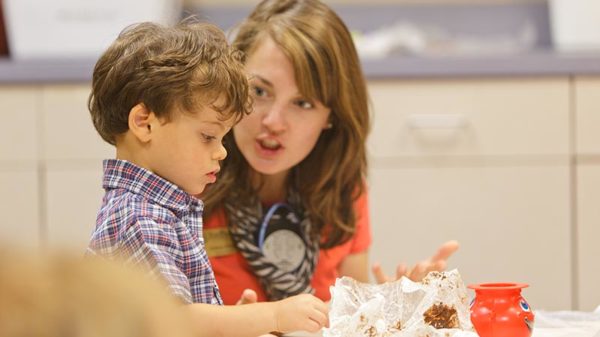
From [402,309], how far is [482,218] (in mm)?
1646

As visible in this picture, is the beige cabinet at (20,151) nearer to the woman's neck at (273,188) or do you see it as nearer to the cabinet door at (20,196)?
the cabinet door at (20,196)

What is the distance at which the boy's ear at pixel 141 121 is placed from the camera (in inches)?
42.8

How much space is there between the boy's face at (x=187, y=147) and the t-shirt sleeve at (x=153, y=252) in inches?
3.2

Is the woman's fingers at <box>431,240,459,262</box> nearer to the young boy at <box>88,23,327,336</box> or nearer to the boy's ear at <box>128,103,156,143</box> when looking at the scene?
the young boy at <box>88,23,327,336</box>

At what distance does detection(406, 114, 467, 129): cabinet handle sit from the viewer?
2.60 m

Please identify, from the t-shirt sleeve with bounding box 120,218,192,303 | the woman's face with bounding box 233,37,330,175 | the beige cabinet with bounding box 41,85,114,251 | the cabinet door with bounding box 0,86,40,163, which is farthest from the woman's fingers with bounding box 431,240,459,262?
the cabinet door with bounding box 0,86,40,163

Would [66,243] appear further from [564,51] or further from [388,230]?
[564,51]

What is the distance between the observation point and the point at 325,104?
62.2 inches

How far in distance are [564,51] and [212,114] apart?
6.14 ft

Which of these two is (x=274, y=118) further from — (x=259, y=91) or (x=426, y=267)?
(x=426, y=267)

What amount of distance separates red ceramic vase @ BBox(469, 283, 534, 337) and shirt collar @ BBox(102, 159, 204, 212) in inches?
13.5

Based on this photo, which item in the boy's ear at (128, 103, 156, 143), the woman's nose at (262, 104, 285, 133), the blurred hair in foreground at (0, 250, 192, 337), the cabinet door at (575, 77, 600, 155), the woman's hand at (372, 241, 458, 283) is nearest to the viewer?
the blurred hair in foreground at (0, 250, 192, 337)

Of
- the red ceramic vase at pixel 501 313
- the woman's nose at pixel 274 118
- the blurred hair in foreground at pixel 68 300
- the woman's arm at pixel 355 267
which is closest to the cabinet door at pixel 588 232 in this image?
the woman's arm at pixel 355 267

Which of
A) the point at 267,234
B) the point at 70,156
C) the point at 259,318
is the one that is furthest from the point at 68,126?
the point at 259,318
